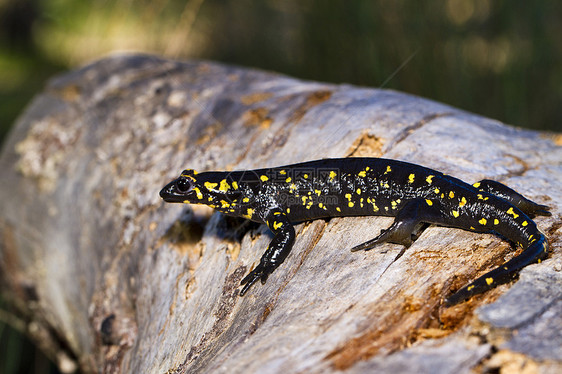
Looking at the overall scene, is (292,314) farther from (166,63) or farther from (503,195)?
(166,63)

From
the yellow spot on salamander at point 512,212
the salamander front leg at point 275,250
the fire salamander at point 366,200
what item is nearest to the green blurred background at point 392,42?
the fire salamander at point 366,200

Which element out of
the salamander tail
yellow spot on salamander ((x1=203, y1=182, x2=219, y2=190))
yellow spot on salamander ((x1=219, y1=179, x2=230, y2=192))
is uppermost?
yellow spot on salamander ((x1=203, y1=182, x2=219, y2=190))

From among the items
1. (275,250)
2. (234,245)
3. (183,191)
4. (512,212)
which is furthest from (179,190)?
(512,212)

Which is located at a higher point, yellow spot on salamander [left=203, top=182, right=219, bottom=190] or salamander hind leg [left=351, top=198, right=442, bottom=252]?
yellow spot on salamander [left=203, top=182, right=219, bottom=190]

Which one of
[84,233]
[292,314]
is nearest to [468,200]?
[292,314]

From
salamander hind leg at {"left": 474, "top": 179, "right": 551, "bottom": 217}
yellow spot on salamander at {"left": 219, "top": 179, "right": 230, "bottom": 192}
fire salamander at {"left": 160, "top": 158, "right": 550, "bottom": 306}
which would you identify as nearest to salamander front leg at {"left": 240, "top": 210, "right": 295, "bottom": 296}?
fire salamander at {"left": 160, "top": 158, "right": 550, "bottom": 306}

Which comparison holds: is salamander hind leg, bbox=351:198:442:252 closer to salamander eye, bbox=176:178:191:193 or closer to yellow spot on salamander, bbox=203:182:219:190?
yellow spot on salamander, bbox=203:182:219:190

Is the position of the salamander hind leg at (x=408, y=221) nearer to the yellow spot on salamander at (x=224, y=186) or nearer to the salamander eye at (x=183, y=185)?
the yellow spot on salamander at (x=224, y=186)
